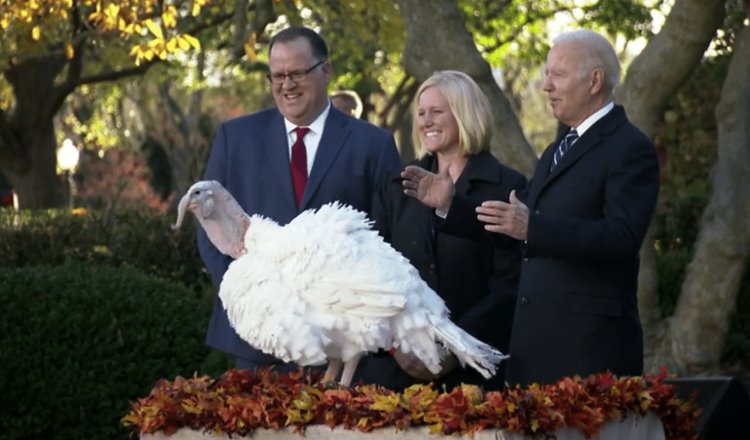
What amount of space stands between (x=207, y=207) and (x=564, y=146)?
1.30 m

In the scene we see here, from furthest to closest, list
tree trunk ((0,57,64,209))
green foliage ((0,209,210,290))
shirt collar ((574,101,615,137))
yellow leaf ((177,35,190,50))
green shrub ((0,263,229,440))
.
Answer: tree trunk ((0,57,64,209))
green foliage ((0,209,210,290))
yellow leaf ((177,35,190,50))
green shrub ((0,263,229,440))
shirt collar ((574,101,615,137))

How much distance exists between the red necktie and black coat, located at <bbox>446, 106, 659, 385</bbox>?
0.90 m

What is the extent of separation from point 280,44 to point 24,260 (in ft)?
23.3

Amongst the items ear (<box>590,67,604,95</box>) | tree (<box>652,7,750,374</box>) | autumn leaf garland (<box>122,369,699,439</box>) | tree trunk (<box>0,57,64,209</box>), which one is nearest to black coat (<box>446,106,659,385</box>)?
ear (<box>590,67,604,95</box>)

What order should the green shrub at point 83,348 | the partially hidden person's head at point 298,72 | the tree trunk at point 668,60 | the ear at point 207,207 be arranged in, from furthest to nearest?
the tree trunk at point 668,60
the green shrub at point 83,348
the partially hidden person's head at point 298,72
the ear at point 207,207

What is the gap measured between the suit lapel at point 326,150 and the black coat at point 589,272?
0.83m

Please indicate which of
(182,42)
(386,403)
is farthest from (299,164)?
(182,42)

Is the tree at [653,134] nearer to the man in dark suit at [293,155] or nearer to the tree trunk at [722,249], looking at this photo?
the tree trunk at [722,249]

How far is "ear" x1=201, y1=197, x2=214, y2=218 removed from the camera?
16.4ft

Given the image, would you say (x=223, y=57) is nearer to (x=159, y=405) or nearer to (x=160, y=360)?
(x=160, y=360)

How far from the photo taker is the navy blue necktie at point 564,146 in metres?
5.34

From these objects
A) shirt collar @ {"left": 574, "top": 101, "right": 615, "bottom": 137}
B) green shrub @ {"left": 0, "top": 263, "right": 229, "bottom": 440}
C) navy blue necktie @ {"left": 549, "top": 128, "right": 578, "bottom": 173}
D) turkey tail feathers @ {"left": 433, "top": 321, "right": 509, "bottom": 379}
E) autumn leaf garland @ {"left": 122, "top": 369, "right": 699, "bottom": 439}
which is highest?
shirt collar @ {"left": 574, "top": 101, "right": 615, "bottom": 137}

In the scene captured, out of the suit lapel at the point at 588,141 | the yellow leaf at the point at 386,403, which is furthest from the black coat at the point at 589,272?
the yellow leaf at the point at 386,403

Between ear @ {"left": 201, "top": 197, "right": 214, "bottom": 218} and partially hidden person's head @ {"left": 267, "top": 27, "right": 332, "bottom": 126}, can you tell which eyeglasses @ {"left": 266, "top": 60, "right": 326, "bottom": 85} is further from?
ear @ {"left": 201, "top": 197, "right": 214, "bottom": 218}
